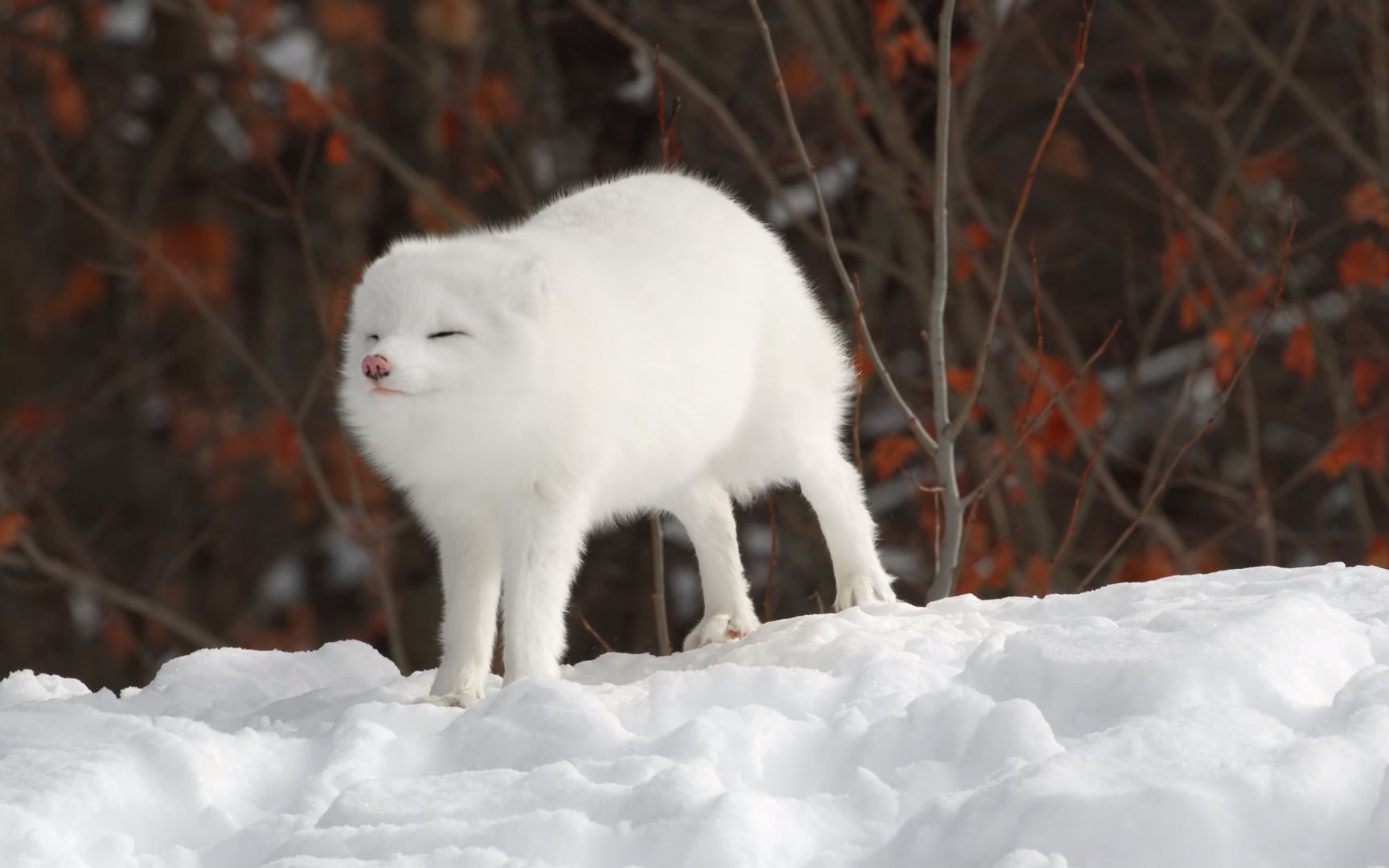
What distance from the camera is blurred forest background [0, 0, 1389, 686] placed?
315 inches

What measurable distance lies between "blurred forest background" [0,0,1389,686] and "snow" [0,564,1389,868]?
10.1 ft

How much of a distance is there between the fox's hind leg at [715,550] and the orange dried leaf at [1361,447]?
4.17m

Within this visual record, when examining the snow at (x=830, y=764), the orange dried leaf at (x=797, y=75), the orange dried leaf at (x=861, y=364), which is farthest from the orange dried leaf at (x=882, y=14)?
the snow at (x=830, y=764)

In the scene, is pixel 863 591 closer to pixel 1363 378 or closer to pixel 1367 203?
pixel 1367 203

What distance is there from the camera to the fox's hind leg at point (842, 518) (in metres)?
5.36

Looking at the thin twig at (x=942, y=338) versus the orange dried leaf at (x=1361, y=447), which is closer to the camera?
the thin twig at (x=942, y=338)

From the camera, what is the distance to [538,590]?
14.5 feet

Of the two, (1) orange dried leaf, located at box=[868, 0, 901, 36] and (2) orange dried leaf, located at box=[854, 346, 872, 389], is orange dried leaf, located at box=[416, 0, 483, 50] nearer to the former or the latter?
(1) orange dried leaf, located at box=[868, 0, 901, 36]

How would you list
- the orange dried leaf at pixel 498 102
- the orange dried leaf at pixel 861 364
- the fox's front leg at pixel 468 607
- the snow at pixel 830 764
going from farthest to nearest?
the orange dried leaf at pixel 498 102 < the orange dried leaf at pixel 861 364 < the fox's front leg at pixel 468 607 < the snow at pixel 830 764

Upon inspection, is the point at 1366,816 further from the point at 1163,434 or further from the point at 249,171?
the point at 249,171

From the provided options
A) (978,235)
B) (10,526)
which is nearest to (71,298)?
(10,526)

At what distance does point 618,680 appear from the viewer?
4.73m

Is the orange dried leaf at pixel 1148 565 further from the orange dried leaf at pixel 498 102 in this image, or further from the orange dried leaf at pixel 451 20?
the orange dried leaf at pixel 451 20

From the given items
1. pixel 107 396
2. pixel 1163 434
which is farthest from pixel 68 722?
pixel 107 396
